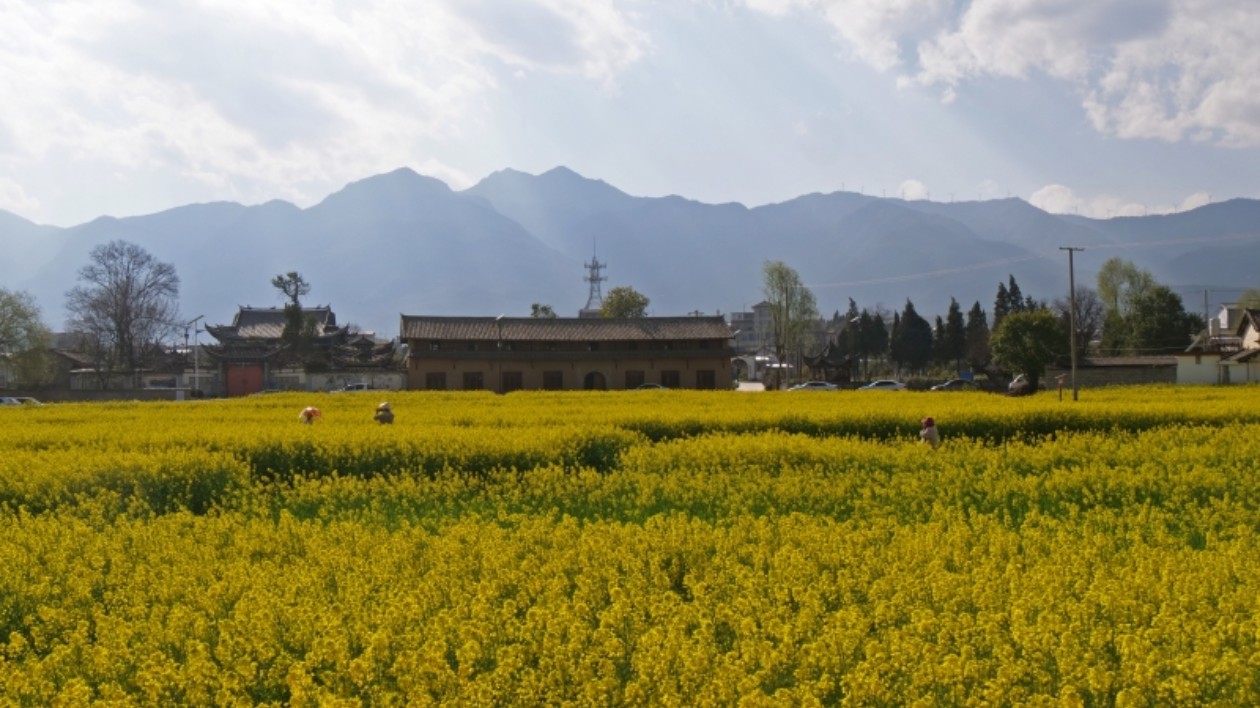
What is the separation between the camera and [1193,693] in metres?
5.21

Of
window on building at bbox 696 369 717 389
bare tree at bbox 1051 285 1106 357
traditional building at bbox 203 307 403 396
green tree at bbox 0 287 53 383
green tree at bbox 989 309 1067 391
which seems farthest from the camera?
bare tree at bbox 1051 285 1106 357

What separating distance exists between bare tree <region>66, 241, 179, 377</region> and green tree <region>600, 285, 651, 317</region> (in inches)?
1355

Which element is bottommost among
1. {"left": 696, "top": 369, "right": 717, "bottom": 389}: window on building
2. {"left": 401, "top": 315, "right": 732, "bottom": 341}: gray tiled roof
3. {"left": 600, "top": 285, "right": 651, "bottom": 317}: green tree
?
{"left": 696, "top": 369, "right": 717, "bottom": 389}: window on building

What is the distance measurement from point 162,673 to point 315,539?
3433 millimetres

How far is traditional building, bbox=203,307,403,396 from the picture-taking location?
212 ft

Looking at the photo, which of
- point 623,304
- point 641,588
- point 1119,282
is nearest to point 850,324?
point 623,304

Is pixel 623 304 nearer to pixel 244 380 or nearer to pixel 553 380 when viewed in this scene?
pixel 553 380

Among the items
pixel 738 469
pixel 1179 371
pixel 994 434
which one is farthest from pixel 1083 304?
pixel 738 469

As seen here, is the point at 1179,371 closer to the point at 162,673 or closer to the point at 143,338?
the point at 162,673

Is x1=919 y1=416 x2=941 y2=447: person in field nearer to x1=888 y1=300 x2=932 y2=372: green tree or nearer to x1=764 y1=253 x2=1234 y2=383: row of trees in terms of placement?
x1=764 y1=253 x2=1234 y2=383: row of trees

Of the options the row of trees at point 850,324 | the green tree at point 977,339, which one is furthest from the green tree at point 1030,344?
the green tree at point 977,339

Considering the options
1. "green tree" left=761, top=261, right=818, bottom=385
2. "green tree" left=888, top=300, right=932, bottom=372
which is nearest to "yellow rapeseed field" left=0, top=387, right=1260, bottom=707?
"green tree" left=888, top=300, right=932, bottom=372

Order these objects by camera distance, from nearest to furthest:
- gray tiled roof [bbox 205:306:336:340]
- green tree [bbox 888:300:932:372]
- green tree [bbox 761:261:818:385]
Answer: gray tiled roof [bbox 205:306:336:340], green tree [bbox 888:300:932:372], green tree [bbox 761:261:818:385]

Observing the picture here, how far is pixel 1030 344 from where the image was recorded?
60938 mm
